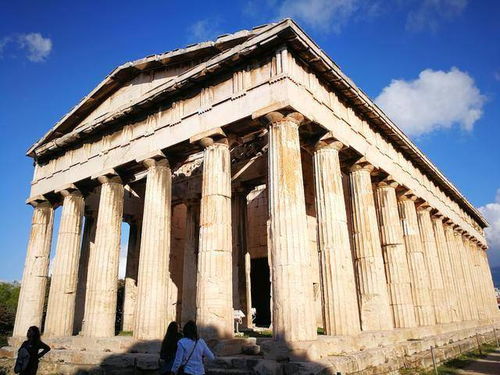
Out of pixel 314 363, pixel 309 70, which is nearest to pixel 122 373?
pixel 314 363

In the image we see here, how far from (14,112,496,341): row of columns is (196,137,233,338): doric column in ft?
0.10

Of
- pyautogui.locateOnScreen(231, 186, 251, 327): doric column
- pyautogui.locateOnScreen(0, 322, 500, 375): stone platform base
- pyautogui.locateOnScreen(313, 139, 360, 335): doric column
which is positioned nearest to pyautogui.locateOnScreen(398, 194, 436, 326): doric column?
pyautogui.locateOnScreen(0, 322, 500, 375): stone platform base

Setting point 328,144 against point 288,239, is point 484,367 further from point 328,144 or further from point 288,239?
point 328,144

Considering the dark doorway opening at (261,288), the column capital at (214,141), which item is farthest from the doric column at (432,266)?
the column capital at (214,141)

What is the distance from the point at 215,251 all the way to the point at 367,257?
18.9ft

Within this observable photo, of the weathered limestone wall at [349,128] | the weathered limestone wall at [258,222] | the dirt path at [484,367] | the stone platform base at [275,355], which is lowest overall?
the dirt path at [484,367]

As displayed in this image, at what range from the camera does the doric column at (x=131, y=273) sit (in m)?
20.7

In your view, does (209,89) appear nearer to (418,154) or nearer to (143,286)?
(143,286)

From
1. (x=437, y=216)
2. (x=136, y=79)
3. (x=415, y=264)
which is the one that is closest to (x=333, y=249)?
(x=415, y=264)

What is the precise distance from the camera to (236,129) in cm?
1290

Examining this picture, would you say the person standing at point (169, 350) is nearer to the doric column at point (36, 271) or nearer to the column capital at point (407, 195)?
the doric column at point (36, 271)

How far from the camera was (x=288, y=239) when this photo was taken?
10461mm

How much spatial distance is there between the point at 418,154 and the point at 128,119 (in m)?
13.3

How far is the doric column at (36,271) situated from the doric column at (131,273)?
4100mm
